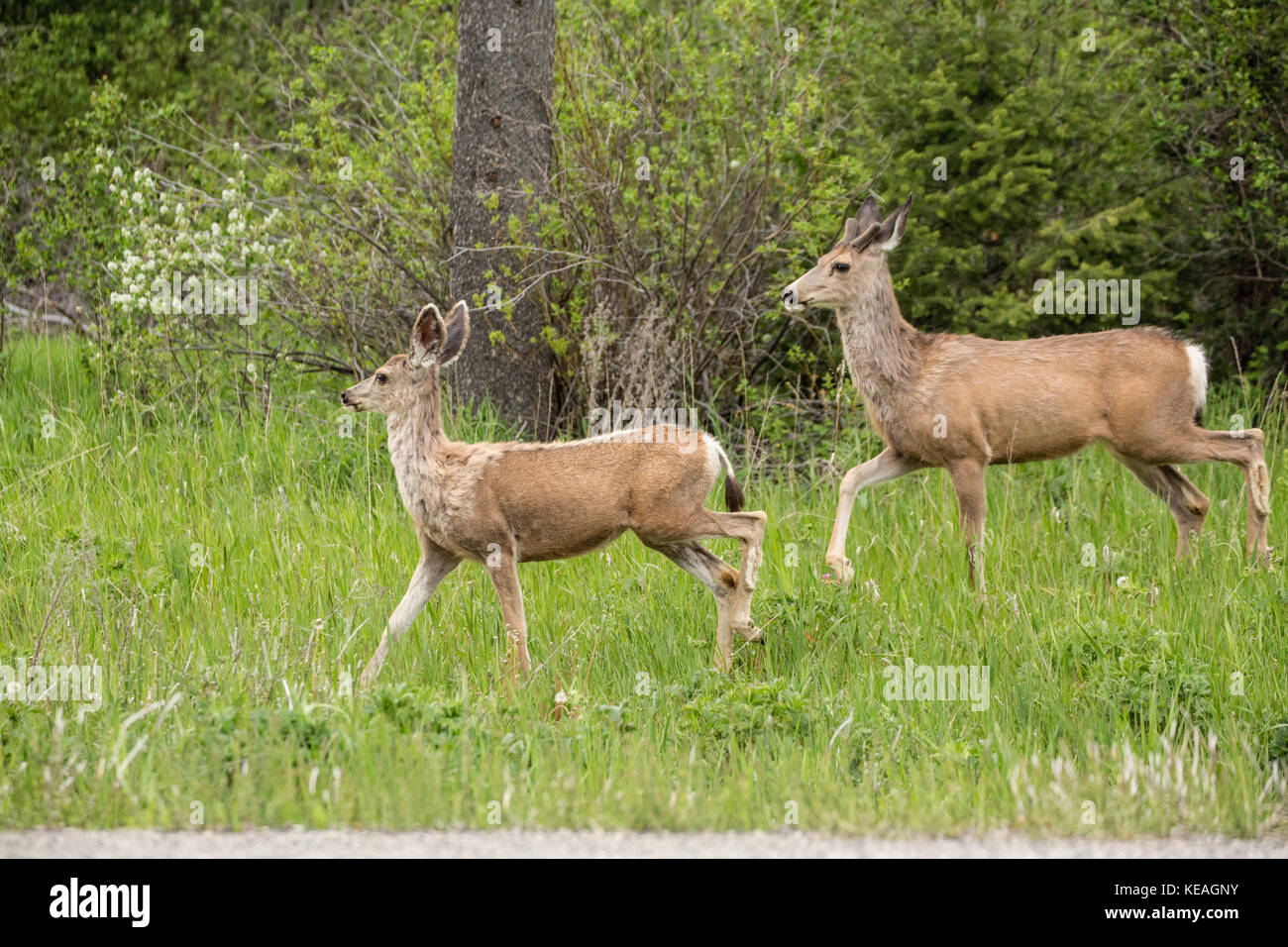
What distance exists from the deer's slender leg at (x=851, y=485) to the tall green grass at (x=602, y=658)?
8.5 inches

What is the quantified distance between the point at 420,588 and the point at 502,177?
15.0 feet

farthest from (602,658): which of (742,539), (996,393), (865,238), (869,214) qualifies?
(869,214)

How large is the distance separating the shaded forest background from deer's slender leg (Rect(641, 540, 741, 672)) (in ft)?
9.62

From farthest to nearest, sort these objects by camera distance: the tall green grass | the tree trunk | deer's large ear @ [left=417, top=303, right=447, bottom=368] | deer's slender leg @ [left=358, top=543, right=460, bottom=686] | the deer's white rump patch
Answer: the tree trunk
the deer's white rump patch
deer's large ear @ [left=417, top=303, right=447, bottom=368]
deer's slender leg @ [left=358, top=543, right=460, bottom=686]
the tall green grass

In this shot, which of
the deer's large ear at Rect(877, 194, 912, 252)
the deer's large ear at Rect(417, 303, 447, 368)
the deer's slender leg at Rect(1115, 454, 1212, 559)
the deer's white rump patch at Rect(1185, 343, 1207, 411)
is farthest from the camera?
the deer's slender leg at Rect(1115, 454, 1212, 559)

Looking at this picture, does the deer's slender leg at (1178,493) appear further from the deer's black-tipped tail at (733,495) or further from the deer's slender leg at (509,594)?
the deer's slender leg at (509,594)

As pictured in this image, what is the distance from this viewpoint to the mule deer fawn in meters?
7.54

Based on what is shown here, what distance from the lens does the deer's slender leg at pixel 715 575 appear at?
7910mm

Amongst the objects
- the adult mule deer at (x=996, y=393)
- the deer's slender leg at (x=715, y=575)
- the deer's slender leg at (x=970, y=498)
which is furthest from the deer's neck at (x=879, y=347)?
the deer's slender leg at (x=715, y=575)

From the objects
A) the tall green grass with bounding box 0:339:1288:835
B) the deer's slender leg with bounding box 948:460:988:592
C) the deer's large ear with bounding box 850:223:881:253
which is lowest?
the tall green grass with bounding box 0:339:1288:835

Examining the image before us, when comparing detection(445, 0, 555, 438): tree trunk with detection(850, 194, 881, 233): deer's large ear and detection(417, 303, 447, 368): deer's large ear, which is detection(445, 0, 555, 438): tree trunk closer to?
detection(850, 194, 881, 233): deer's large ear

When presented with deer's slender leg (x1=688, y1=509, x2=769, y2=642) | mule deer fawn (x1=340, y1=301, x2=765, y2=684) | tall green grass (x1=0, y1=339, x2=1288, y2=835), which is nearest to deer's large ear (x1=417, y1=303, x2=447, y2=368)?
mule deer fawn (x1=340, y1=301, x2=765, y2=684)

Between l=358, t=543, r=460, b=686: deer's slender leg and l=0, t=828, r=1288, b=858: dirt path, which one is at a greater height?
l=358, t=543, r=460, b=686: deer's slender leg
